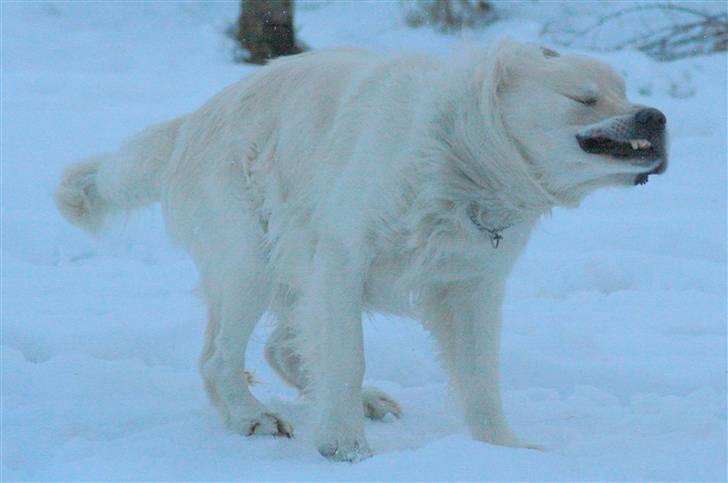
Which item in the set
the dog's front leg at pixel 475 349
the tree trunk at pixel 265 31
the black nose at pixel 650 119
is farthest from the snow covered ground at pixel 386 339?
the black nose at pixel 650 119

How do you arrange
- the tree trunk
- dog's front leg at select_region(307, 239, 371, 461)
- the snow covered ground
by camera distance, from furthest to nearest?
the tree trunk, dog's front leg at select_region(307, 239, 371, 461), the snow covered ground

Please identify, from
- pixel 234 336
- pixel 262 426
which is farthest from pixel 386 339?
pixel 262 426

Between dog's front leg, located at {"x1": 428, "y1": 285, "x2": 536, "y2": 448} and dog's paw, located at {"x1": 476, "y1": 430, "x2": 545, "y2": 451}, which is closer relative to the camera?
dog's paw, located at {"x1": 476, "y1": 430, "x2": 545, "y2": 451}

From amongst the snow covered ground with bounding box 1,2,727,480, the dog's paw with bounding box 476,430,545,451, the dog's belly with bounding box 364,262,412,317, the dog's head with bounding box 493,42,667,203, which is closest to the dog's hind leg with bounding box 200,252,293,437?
the snow covered ground with bounding box 1,2,727,480

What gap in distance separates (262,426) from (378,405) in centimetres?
49

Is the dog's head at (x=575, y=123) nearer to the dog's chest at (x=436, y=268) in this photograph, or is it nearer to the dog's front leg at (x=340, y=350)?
the dog's chest at (x=436, y=268)

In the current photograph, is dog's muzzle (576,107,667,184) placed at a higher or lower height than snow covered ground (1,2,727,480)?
higher

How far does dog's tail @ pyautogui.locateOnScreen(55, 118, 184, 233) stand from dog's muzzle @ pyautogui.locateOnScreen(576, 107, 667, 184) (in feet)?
6.67

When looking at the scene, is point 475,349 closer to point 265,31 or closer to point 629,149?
point 629,149

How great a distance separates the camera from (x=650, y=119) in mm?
3570

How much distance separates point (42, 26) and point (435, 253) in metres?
9.15

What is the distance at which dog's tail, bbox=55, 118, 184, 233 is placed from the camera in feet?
16.3

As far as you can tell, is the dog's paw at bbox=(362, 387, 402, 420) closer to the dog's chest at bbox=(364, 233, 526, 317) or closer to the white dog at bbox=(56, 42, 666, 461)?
the white dog at bbox=(56, 42, 666, 461)

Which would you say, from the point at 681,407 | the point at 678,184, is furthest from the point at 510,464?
the point at 678,184
